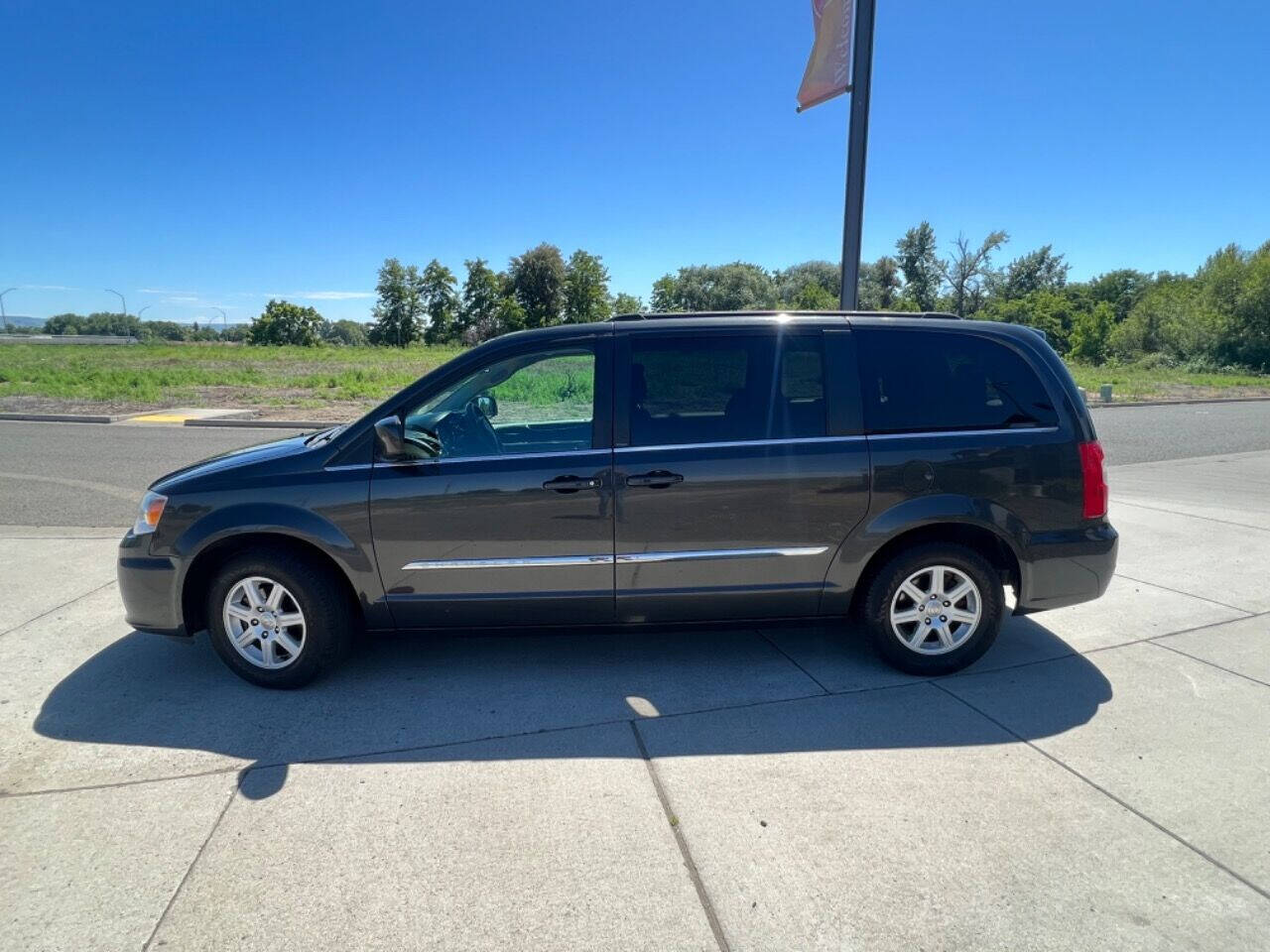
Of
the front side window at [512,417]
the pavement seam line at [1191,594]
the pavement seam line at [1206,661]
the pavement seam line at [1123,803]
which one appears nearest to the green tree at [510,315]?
the pavement seam line at [1191,594]

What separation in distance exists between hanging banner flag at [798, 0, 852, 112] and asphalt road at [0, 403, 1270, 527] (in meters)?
7.66

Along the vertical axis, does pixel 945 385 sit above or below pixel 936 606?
above

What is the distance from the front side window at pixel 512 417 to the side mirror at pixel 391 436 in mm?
104

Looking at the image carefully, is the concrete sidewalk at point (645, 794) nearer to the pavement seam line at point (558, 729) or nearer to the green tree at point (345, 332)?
the pavement seam line at point (558, 729)

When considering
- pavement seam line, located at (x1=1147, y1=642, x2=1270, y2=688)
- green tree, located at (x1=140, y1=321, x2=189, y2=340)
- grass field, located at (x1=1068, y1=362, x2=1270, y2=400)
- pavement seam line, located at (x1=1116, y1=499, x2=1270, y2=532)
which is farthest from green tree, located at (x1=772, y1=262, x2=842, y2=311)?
green tree, located at (x1=140, y1=321, x2=189, y2=340)

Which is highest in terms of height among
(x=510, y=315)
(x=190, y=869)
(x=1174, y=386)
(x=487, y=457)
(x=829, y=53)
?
(x=510, y=315)

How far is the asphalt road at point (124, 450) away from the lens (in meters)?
7.89

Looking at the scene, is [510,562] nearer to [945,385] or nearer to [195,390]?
[945,385]

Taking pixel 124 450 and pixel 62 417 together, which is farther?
pixel 62 417

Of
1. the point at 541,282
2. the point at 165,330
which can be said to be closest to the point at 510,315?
the point at 541,282

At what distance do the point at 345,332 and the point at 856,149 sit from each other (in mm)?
130160

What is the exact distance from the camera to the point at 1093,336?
189 ft

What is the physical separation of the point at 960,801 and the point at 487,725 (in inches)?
76.6

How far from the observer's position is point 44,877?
242cm
